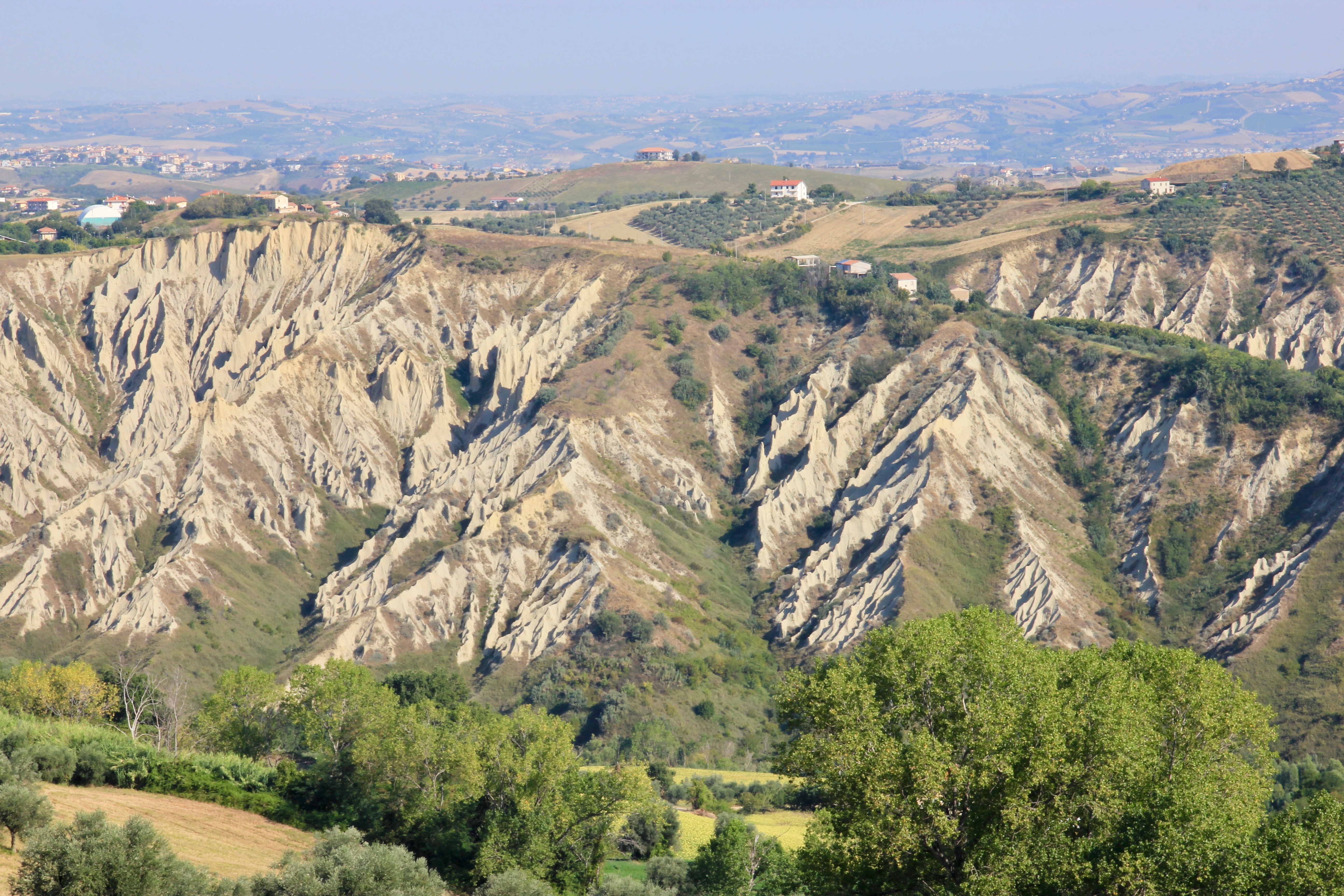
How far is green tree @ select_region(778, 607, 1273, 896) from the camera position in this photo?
30000mm

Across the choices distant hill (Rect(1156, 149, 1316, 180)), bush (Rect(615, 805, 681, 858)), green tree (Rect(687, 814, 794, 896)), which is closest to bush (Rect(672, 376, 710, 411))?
bush (Rect(615, 805, 681, 858))

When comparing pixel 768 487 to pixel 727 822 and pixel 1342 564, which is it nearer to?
pixel 1342 564

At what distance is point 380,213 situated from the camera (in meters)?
149

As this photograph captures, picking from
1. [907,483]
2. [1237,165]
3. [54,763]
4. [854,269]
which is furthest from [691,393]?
[1237,165]

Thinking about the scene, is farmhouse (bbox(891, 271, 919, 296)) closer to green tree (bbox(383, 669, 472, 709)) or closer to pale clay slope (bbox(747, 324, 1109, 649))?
pale clay slope (bbox(747, 324, 1109, 649))

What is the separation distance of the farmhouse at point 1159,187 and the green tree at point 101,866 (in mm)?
135510

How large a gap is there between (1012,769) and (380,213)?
13060 centimetres

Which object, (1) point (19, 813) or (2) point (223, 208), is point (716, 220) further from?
(1) point (19, 813)

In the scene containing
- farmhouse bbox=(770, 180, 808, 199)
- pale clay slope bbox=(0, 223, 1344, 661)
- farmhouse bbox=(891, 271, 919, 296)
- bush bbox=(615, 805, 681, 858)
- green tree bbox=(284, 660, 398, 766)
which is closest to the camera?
bush bbox=(615, 805, 681, 858)

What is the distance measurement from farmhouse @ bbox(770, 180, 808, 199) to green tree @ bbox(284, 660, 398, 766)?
408 ft

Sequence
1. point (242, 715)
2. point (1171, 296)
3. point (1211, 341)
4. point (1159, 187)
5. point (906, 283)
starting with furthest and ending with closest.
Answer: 1. point (1159, 187)
2. point (1171, 296)
3. point (906, 283)
4. point (1211, 341)
5. point (242, 715)

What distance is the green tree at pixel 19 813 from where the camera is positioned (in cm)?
3553

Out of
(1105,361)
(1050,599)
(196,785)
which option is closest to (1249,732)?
(196,785)

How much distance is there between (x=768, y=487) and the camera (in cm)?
9975
